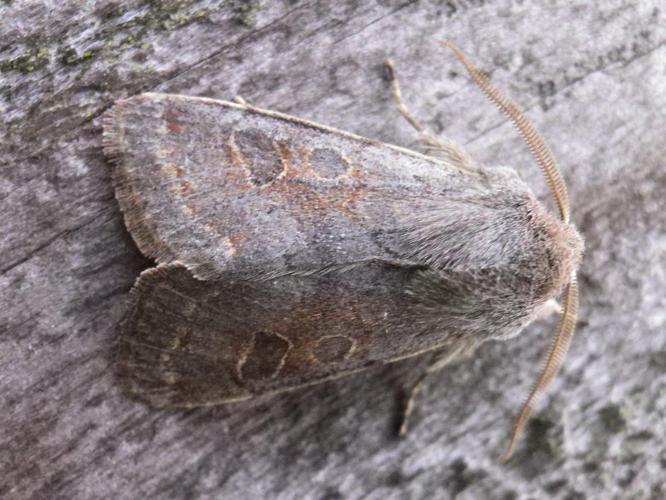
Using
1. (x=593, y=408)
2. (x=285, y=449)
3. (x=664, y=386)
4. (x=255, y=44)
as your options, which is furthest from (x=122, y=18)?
(x=664, y=386)

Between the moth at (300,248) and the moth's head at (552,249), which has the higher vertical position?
the moth at (300,248)

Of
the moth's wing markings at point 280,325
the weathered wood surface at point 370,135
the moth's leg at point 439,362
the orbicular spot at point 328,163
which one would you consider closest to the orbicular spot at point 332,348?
the moth's wing markings at point 280,325

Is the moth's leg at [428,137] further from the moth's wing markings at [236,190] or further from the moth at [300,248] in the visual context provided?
the moth's wing markings at [236,190]

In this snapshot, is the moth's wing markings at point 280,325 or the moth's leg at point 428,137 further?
the moth's leg at point 428,137

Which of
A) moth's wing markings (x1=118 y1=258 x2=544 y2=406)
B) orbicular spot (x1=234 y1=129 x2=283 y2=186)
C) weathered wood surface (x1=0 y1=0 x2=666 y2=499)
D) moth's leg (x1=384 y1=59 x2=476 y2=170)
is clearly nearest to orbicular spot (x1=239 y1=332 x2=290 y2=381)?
moth's wing markings (x1=118 y1=258 x2=544 y2=406)

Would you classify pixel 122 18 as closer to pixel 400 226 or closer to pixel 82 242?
pixel 82 242

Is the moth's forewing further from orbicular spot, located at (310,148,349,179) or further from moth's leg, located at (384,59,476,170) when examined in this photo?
moth's leg, located at (384,59,476,170)

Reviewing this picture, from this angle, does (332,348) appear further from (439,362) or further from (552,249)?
(552,249)
